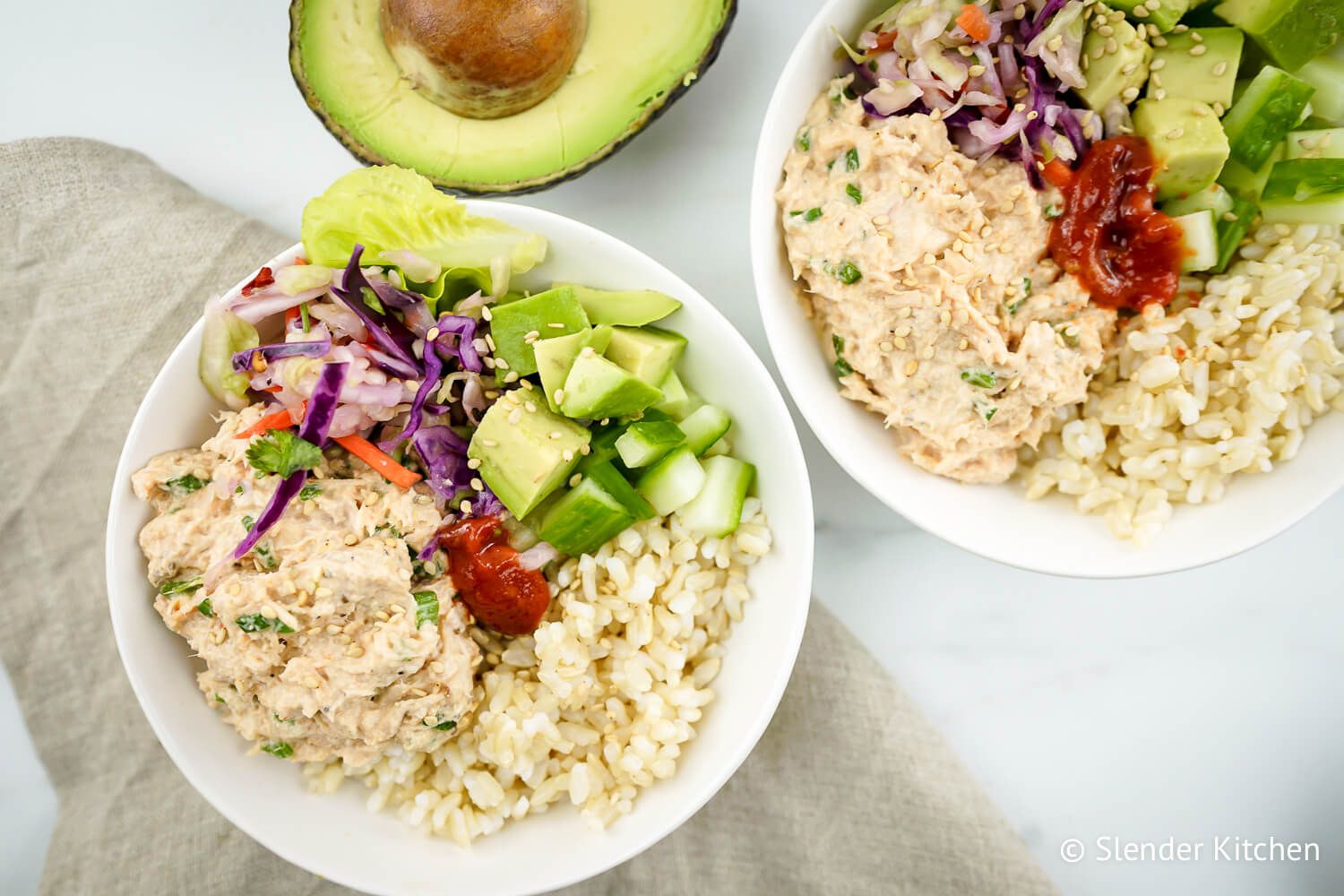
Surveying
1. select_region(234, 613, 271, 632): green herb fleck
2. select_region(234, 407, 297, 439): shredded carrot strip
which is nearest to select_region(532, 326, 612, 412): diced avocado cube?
select_region(234, 407, 297, 439): shredded carrot strip

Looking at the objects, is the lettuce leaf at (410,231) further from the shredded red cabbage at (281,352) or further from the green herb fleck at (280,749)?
the green herb fleck at (280,749)

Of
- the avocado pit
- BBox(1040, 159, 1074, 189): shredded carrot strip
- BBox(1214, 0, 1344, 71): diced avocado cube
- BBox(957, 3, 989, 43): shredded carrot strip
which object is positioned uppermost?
the avocado pit

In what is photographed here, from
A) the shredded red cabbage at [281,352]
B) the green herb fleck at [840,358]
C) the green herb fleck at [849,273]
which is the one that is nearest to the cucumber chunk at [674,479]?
the green herb fleck at [840,358]

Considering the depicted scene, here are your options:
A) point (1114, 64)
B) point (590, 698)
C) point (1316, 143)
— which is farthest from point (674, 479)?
point (1316, 143)

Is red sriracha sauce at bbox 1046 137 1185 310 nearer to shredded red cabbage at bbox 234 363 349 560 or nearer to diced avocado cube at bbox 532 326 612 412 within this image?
diced avocado cube at bbox 532 326 612 412

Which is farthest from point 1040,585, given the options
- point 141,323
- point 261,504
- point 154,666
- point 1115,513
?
point 141,323

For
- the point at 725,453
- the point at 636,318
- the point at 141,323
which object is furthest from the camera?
the point at 141,323

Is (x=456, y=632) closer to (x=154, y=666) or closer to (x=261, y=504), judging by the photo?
(x=261, y=504)
